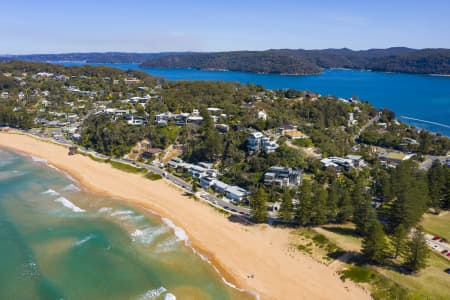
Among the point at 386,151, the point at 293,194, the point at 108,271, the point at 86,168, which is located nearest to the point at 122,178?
the point at 86,168

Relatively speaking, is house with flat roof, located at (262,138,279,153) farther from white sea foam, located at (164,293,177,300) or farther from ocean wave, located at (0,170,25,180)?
ocean wave, located at (0,170,25,180)

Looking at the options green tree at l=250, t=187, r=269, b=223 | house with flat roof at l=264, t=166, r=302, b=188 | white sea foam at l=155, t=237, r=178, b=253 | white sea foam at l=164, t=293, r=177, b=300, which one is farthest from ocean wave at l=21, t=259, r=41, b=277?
house with flat roof at l=264, t=166, r=302, b=188

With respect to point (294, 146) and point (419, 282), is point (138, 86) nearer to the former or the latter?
point (294, 146)

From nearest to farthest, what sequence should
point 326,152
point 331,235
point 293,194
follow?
point 331,235
point 293,194
point 326,152

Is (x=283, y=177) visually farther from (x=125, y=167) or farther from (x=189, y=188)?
(x=125, y=167)

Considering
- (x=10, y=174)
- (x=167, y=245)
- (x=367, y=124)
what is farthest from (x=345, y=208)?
(x=10, y=174)

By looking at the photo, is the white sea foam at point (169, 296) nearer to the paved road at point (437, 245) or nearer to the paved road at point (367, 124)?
the paved road at point (437, 245)
